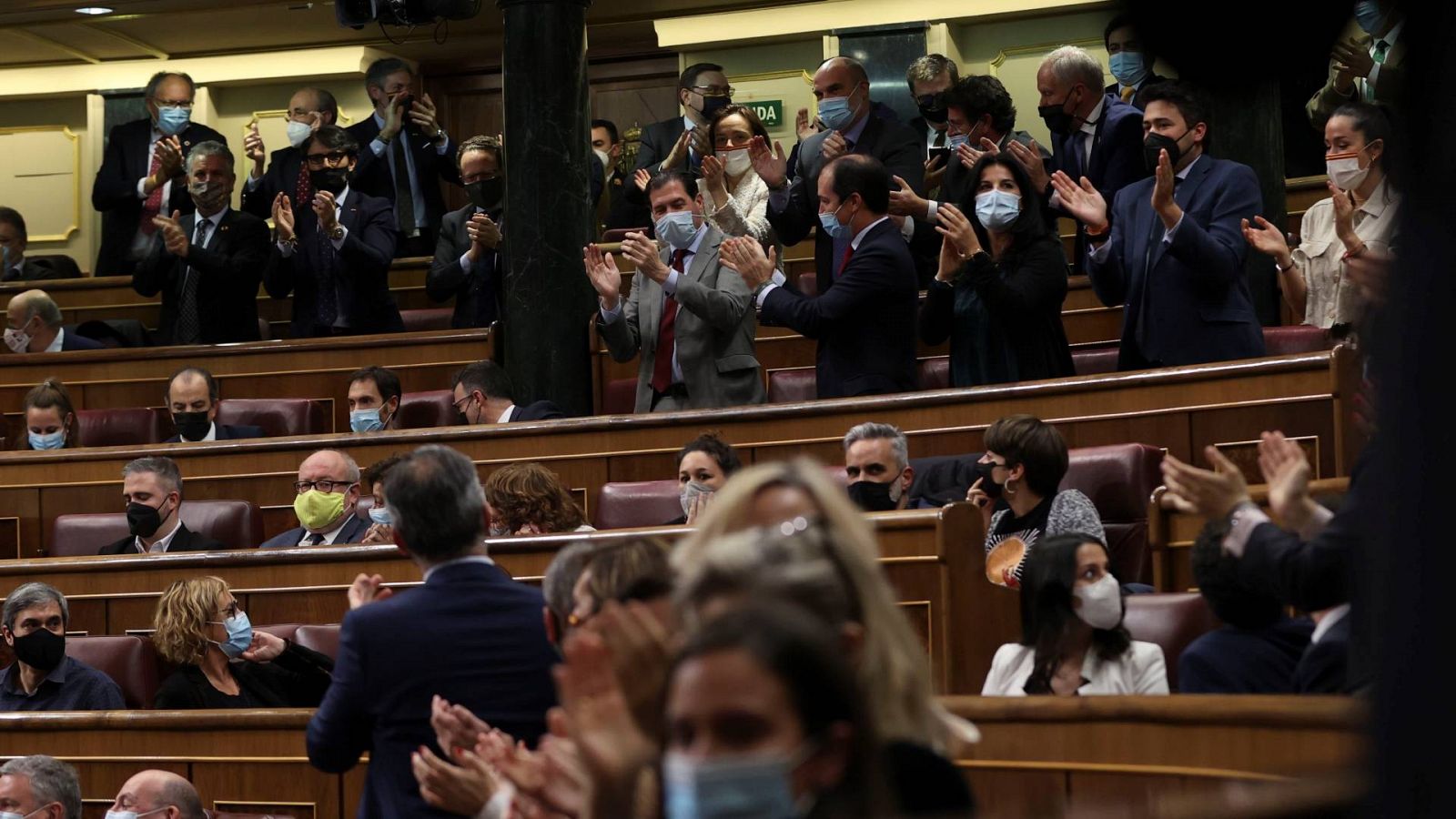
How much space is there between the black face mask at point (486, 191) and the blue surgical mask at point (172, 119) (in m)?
1.89

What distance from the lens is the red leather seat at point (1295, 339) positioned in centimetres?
442

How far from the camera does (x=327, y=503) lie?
4.71m

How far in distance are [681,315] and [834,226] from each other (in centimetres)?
54

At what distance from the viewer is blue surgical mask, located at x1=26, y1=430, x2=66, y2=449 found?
18.6ft

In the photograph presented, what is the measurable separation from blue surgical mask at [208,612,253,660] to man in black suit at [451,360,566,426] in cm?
145

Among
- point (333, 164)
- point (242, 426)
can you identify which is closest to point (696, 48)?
point (333, 164)

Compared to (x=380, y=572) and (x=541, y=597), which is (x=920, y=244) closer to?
(x=380, y=572)

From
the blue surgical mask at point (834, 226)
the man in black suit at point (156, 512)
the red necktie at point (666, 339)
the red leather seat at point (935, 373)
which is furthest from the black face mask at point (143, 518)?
the red leather seat at point (935, 373)

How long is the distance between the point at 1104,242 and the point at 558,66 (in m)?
2.09

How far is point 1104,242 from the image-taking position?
4.48m

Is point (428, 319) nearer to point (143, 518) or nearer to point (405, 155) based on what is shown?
point (405, 155)

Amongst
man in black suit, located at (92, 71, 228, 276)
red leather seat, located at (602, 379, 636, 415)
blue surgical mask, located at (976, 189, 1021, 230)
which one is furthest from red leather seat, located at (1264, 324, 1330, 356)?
man in black suit, located at (92, 71, 228, 276)

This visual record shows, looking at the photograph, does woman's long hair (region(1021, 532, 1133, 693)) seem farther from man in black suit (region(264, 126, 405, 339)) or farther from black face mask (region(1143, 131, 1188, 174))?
man in black suit (region(264, 126, 405, 339))

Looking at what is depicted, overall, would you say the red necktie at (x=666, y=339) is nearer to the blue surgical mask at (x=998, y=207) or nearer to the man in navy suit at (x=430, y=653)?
the blue surgical mask at (x=998, y=207)
